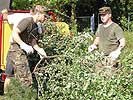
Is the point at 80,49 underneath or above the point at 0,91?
above

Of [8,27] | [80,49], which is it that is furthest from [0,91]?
[80,49]

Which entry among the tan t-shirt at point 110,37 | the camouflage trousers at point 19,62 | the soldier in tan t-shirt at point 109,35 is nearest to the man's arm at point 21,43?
the camouflage trousers at point 19,62

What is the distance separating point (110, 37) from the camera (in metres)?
7.51

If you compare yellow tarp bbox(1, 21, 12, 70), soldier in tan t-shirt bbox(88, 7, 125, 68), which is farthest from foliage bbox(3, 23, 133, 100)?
yellow tarp bbox(1, 21, 12, 70)

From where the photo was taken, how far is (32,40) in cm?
719

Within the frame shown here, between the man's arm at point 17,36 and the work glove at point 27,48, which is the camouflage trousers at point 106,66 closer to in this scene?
the work glove at point 27,48

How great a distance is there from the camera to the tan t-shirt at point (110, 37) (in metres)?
7.44

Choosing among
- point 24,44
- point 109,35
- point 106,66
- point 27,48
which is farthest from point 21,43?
point 106,66

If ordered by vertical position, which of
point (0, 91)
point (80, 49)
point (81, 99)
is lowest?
point (0, 91)

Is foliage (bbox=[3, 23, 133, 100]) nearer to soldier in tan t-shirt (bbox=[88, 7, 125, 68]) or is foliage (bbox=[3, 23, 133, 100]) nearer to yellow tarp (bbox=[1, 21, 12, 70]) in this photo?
soldier in tan t-shirt (bbox=[88, 7, 125, 68])

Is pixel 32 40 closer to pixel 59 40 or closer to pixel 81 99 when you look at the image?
pixel 59 40

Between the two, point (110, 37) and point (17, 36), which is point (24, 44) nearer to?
point (17, 36)

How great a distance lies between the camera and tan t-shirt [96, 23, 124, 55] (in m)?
7.44

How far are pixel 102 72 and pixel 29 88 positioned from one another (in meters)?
0.84
